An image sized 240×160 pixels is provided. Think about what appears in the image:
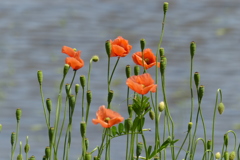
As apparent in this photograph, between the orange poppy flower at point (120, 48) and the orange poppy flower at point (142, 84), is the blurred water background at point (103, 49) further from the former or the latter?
the orange poppy flower at point (142, 84)

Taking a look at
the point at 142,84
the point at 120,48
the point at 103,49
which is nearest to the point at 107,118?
the point at 142,84

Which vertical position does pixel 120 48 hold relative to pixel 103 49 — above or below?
above

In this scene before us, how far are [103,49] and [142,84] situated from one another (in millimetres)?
3703

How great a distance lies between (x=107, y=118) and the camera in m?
1.88

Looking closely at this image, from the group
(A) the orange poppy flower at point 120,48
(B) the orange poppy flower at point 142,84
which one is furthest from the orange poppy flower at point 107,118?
(A) the orange poppy flower at point 120,48

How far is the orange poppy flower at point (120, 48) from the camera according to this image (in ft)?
6.75

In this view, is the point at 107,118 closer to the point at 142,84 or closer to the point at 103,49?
the point at 142,84

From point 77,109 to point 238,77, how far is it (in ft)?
4.02

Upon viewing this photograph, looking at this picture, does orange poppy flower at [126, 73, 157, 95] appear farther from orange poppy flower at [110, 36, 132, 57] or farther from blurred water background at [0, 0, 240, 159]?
blurred water background at [0, 0, 240, 159]

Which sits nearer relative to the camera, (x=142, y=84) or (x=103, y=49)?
(x=142, y=84)

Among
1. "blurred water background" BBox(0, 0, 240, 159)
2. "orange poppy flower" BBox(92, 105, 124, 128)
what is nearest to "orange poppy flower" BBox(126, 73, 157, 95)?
"orange poppy flower" BBox(92, 105, 124, 128)

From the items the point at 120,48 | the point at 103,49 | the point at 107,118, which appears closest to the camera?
the point at 107,118

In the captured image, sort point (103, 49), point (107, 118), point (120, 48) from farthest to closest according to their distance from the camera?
point (103, 49) → point (120, 48) → point (107, 118)

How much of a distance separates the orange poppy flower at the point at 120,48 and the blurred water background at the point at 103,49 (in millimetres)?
1610
